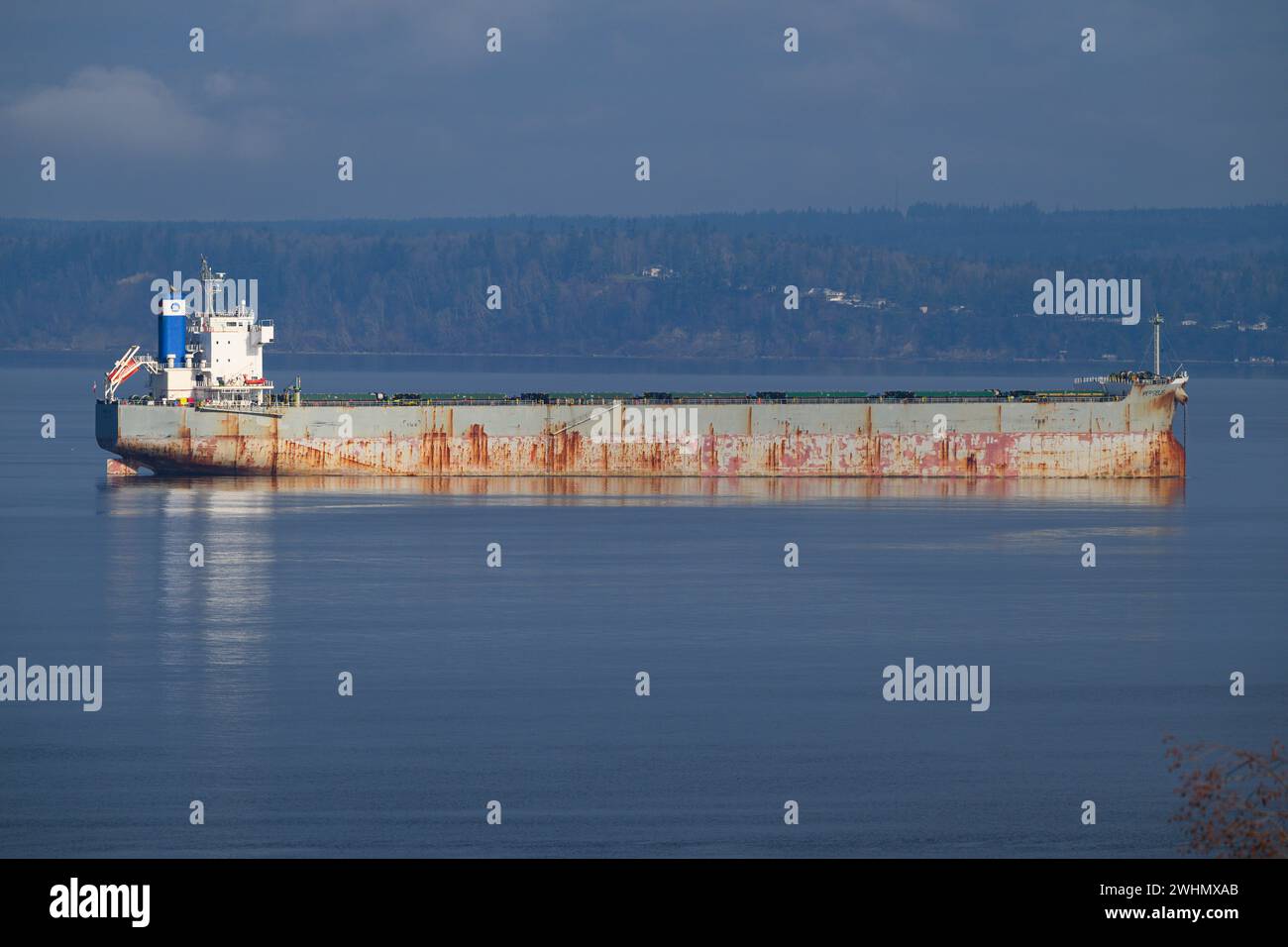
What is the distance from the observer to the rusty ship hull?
2788 inches

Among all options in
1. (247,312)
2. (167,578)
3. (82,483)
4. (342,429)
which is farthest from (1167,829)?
(82,483)

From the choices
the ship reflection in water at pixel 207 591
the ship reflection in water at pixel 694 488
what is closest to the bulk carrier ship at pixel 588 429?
the ship reflection in water at pixel 694 488

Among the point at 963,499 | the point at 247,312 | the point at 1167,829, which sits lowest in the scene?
the point at 1167,829

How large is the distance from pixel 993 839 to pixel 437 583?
2538 centimetres

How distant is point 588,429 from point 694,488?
5.21 meters

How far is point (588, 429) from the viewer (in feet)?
236

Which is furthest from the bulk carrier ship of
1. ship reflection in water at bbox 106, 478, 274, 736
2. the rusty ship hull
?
ship reflection in water at bbox 106, 478, 274, 736

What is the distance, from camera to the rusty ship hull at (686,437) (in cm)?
7081

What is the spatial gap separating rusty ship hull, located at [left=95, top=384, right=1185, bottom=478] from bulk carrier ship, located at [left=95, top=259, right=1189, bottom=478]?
0.19ft

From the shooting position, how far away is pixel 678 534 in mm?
59812
